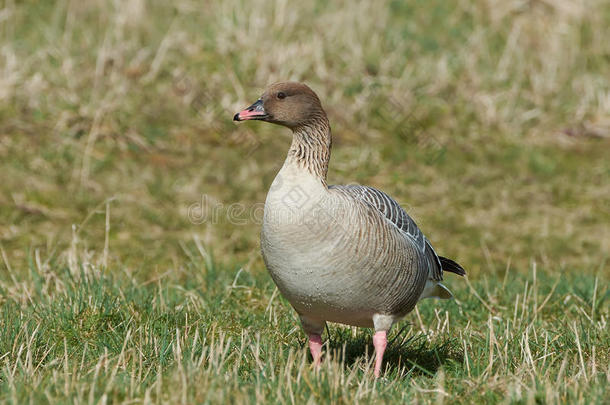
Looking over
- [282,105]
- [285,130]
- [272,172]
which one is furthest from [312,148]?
[285,130]

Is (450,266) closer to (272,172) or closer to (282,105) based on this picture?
(282,105)

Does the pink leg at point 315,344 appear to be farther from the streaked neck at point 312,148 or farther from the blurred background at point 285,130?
the blurred background at point 285,130

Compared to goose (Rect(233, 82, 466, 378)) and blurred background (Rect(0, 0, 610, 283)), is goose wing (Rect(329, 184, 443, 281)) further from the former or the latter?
blurred background (Rect(0, 0, 610, 283))

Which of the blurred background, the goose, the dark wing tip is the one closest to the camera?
the goose

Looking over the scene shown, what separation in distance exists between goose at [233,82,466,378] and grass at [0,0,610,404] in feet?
1.26

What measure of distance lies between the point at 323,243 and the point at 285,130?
5.57 metres

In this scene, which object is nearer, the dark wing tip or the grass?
the grass

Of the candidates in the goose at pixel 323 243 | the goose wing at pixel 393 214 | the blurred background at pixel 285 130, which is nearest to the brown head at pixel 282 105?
the goose at pixel 323 243

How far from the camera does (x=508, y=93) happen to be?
33.8ft

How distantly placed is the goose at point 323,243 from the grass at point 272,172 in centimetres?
38

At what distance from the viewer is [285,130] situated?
9.64 m

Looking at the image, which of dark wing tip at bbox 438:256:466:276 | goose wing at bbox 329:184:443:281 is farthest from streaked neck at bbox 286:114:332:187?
dark wing tip at bbox 438:256:466:276

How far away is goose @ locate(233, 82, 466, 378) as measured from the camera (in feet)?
13.8

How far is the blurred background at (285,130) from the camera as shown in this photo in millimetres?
7992
